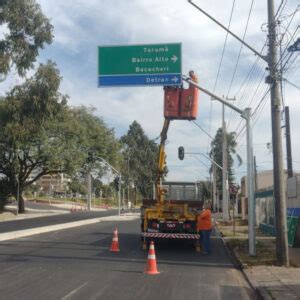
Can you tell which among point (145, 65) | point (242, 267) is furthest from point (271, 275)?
point (145, 65)

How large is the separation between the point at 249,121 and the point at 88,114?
46782 millimetres

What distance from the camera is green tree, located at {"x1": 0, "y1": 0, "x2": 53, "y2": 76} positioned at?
31047mm

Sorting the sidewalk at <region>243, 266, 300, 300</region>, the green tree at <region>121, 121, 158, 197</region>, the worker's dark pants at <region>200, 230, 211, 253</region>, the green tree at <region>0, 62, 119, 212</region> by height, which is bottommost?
the sidewalk at <region>243, 266, 300, 300</region>

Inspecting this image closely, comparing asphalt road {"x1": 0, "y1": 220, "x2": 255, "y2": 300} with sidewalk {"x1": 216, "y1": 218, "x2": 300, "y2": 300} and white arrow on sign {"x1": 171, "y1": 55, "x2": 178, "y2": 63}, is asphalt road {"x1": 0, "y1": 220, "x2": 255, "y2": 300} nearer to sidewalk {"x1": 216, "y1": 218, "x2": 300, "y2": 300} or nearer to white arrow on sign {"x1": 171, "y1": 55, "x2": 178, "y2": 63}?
sidewalk {"x1": 216, "y1": 218, "x2": 300, "y2": 300}

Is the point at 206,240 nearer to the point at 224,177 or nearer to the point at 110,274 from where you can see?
the point at 110,274

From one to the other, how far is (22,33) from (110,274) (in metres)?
21.6

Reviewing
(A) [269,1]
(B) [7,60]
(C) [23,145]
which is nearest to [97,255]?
(A) [269,1]

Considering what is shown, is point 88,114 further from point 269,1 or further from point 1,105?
point 269,1

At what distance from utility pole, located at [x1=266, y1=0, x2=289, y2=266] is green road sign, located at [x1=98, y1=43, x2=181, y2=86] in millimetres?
4051

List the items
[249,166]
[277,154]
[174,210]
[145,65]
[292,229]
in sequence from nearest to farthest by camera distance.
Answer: [277,154] < [249,166] < [145,65] < [174,210] < [292,229]

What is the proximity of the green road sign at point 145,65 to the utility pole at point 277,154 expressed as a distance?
4.05 meters

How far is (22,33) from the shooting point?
32062 millimetres

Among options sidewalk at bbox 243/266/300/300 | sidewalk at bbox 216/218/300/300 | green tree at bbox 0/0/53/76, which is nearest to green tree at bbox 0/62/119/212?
green tree at bbox 0/0/53/76

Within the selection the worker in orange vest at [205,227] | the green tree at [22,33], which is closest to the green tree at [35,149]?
the green tree at [22,33]
